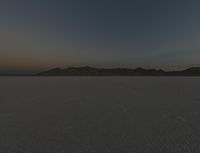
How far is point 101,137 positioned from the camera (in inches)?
95.0

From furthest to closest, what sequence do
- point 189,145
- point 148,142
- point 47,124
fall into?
point 47,124
point 148,142
point 189,145

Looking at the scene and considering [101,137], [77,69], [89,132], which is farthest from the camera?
[77,69]

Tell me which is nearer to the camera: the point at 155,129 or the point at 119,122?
the point at 155,129

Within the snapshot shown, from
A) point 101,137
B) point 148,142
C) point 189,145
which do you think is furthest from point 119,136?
point 189,145

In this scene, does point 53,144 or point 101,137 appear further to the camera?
point 101,137

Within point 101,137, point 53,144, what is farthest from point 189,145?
point 53,144

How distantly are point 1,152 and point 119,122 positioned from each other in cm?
221

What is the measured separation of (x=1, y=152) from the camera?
1.94m

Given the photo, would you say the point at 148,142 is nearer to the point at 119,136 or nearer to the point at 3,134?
the point at 119,136

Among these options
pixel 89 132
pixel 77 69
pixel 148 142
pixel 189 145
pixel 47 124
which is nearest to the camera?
pixel 189 145

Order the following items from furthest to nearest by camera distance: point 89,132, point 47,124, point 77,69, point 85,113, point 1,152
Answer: point 77,69 → point 85,113 → point 47,124 → point 89,132 → point 1,152

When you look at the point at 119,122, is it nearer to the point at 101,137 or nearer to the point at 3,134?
the point at 101,137

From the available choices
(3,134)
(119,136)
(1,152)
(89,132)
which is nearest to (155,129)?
(119,136)

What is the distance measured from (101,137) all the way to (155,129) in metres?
1.14
